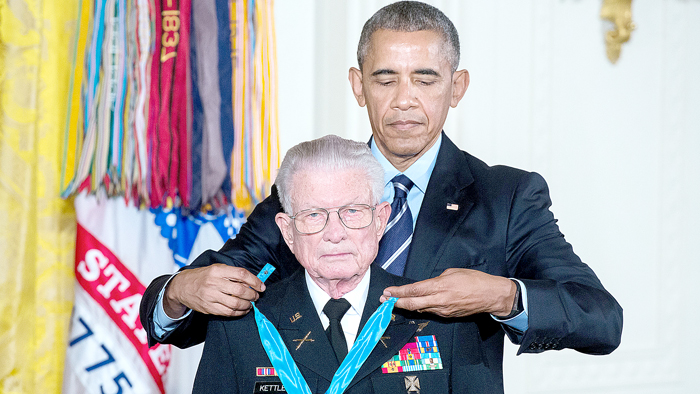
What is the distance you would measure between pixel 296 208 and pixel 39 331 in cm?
158

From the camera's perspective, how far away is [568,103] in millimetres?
3076

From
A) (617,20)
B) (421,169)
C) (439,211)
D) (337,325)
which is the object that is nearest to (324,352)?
(337,325)

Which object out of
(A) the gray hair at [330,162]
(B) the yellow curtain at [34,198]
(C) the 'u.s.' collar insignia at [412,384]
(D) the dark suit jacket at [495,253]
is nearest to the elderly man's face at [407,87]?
(D) the dark suit jacket at [495,253]

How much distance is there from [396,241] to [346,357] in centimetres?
38

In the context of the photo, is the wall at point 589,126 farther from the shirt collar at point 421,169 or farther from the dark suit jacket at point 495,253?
the dark suit jacket at point 495,253

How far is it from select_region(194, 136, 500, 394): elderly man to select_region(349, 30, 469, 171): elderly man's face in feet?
0.86

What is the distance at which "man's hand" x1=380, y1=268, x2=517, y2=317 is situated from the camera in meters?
1.27

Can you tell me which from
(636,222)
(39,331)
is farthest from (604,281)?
(39,331)

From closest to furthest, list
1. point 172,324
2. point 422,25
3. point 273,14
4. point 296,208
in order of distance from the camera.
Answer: point 296,208, point 172,324, point 422,25, point 273,14

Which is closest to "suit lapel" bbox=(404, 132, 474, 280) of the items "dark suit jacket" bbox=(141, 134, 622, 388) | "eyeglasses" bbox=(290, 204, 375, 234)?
"dark suit jacket" bbox=(141, 134, 622, 388)

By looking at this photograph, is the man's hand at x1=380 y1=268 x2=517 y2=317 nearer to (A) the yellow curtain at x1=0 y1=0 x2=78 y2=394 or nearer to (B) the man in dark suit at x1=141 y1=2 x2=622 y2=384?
(B) the man in dark suit at x1=141 y1=2 x2=622 y2=384

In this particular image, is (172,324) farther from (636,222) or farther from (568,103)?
(636,222)

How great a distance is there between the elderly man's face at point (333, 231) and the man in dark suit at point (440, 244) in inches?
5.1

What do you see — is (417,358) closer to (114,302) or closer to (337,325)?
(337,325)
